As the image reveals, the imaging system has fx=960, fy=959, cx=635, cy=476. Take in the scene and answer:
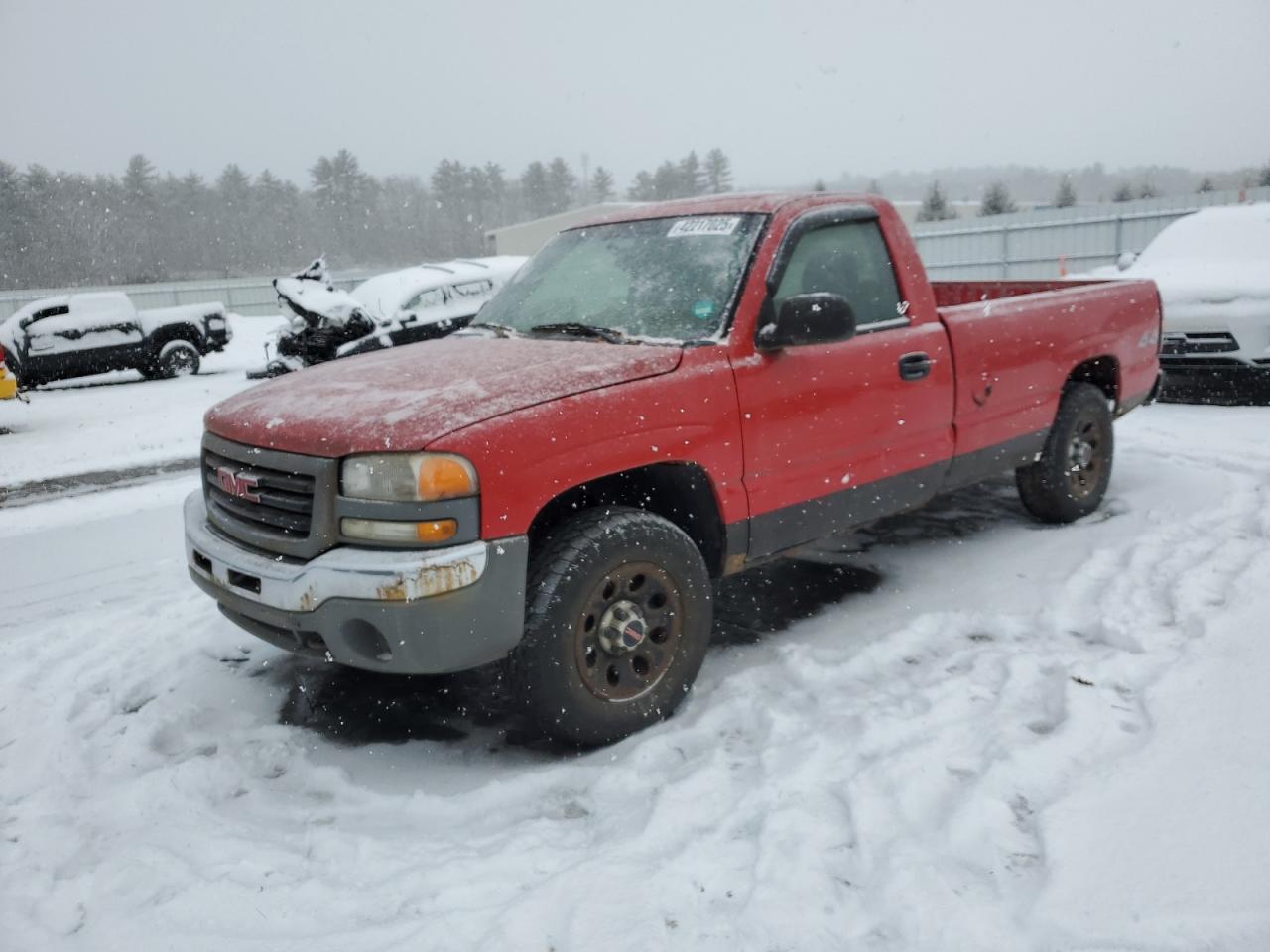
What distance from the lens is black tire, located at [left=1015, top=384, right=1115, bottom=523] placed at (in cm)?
531

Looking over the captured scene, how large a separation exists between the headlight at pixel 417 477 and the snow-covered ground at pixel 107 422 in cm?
714

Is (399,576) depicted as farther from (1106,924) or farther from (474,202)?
(474,202)

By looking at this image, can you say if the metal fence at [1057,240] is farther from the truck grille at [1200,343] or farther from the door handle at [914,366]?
the door handle at [914,366]

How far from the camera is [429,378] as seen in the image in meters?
3.40

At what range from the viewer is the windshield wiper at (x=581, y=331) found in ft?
12.2

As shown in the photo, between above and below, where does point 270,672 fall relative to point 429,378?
below

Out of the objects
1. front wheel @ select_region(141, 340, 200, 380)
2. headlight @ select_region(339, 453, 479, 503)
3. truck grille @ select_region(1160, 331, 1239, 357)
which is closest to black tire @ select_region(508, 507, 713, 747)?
headlight @ select_region(339, 453, 479, 503)

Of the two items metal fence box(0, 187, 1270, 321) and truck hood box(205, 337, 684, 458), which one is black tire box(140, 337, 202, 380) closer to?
metal fence box(0, 187, 1270, 321)

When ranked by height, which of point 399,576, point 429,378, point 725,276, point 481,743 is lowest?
point 481,743

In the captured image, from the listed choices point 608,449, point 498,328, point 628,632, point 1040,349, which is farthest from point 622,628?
point 1040,349

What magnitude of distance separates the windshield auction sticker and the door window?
29cm

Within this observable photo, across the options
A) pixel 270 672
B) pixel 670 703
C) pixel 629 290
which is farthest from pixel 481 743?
pixel 629 290

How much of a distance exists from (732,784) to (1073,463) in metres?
3.42

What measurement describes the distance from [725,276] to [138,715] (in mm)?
2842
